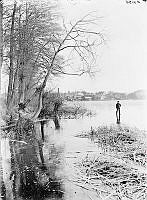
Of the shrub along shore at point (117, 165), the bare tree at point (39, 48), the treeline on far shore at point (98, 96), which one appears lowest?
the shrub along shore at point (117, 165)

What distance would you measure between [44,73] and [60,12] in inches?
7.4

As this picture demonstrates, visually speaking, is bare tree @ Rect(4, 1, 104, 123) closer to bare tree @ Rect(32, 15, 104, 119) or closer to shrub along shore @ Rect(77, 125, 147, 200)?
bare tree @ Rect(32, 15, 104, 119)

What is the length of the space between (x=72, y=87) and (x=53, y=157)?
21 centimetres

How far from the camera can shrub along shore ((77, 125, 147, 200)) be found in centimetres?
84

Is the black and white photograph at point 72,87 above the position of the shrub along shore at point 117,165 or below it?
above

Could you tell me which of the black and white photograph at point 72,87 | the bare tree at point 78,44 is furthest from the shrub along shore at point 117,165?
the bare tree at point 78,44

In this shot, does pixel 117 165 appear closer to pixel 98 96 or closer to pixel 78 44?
pixel 98 96

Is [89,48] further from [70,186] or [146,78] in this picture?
[70,186]

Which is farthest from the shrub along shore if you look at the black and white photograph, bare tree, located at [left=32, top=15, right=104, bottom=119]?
bare tree, located at [left=32, top=15, right=104, bottom=119]

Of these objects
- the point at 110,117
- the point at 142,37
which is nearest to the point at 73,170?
the point at 110,117

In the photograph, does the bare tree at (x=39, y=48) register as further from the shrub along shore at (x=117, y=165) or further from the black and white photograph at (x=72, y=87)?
the shrub along shore at (x=117, y=165)

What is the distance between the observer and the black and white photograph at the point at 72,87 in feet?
2.96

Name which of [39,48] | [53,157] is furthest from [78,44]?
[53,157]

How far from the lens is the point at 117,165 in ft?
2.89
